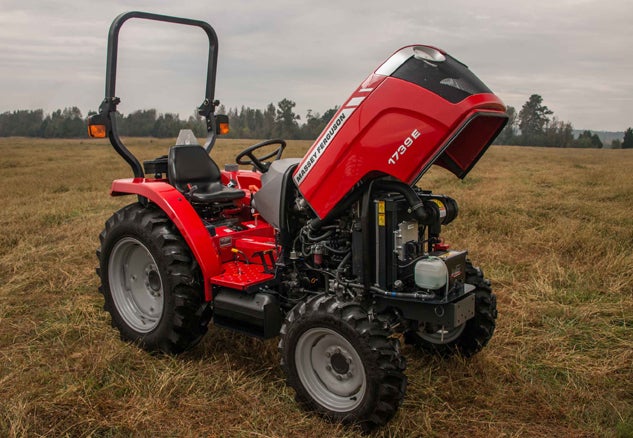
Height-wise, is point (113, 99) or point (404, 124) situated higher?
point (113, 99)

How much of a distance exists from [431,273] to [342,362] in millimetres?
721

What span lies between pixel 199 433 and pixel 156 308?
145 cm

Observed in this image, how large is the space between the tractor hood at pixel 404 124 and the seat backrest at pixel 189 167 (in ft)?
4.24

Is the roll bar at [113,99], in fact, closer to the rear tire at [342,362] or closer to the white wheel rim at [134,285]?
the white wheel rim at [134,285]

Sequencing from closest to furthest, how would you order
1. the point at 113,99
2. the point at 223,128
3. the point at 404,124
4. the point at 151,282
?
the point at 404,124, the point at 113,99, the point at 151,282, the point at 223,128

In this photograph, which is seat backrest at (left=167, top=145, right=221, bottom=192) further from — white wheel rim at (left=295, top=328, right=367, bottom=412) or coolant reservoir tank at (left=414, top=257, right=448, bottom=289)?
coolant reservoir tank at (left=414, top=257, right=448, bottom=289)

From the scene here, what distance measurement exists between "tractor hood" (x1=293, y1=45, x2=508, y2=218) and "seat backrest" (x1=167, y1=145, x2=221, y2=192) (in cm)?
129

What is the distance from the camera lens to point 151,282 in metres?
4.43

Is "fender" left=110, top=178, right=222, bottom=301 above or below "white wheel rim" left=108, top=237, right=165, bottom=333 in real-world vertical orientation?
above

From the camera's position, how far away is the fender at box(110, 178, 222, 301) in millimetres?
3922

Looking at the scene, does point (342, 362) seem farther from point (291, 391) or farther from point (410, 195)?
point (410, 195)

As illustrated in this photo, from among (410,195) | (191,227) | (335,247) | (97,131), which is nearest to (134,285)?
(191,227)

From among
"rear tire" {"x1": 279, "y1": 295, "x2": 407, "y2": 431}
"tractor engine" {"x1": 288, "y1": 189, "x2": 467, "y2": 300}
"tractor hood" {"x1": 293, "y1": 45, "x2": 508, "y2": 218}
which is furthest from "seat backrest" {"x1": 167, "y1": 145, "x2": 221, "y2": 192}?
"rear tire" {"x1": 279, "y1": 295, "x2": 407, "y2": 431}

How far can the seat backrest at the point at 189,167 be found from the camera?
438 cm
